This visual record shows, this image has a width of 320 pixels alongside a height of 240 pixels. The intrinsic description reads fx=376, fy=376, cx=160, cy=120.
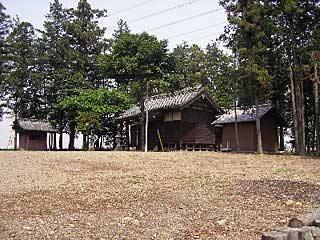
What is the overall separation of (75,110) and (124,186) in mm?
28429

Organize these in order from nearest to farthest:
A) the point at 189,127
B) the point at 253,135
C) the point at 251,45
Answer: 1. the point at 251,45
2. the point at 189,127
3. the point at 253,135

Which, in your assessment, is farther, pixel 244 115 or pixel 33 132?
pixel 33 132

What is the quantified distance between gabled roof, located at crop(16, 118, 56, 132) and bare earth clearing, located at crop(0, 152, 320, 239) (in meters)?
27.0

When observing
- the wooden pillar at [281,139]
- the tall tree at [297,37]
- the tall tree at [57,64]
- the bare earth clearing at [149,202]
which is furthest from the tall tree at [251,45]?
the tall tree at [57,64]

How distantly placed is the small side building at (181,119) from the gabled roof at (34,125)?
35.4 ft

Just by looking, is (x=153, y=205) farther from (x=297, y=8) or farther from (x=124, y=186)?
(x=297, y=8)

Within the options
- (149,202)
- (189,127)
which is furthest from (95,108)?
(149,202)

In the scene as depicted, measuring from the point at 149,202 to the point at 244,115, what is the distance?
86.4 feet

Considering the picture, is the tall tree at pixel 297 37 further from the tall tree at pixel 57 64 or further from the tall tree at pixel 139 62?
the tall tree at pixel 57 64

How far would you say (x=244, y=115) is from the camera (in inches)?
1324

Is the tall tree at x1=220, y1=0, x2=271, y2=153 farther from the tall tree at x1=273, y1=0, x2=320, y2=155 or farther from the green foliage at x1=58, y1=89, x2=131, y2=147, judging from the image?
the green foliage at x1=58, y1=89, x2=131, y2=147

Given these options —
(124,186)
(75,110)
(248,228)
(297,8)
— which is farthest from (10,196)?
(75,110)

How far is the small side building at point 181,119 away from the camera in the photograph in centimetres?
3156

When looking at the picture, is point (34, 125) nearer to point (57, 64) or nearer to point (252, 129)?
point (57, 64)
